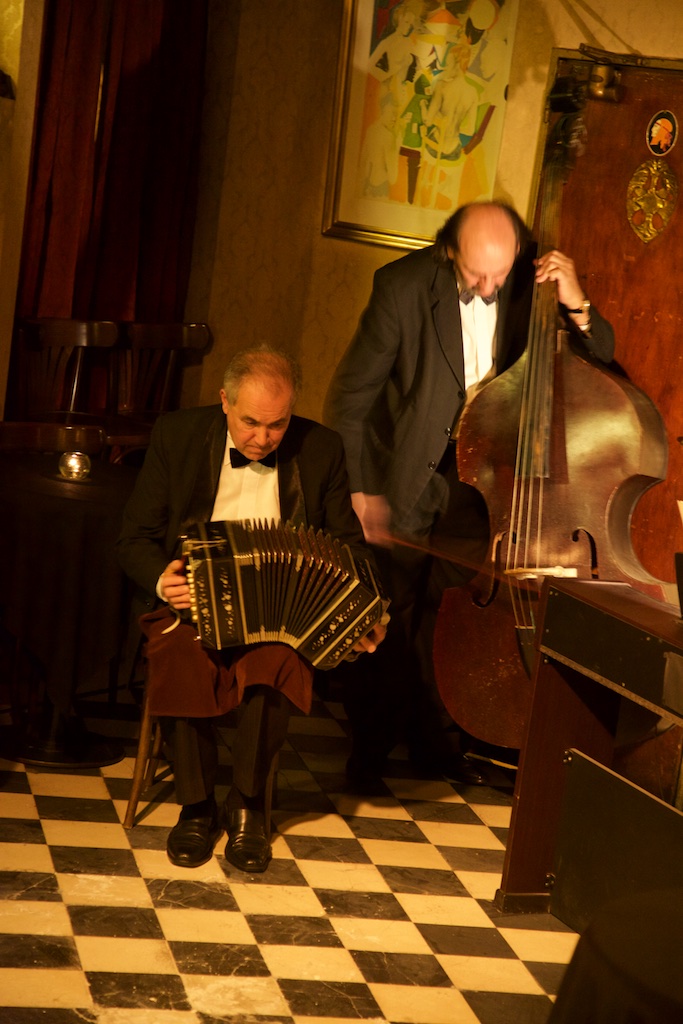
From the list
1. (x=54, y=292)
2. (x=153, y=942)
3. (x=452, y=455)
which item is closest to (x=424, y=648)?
(x=452, y=455)

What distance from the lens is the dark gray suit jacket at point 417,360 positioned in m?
3.72

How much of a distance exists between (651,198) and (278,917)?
280cm

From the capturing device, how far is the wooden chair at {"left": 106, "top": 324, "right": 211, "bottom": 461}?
204 inches

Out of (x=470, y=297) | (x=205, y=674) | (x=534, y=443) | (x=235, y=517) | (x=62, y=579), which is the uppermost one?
(x=470, y=297)

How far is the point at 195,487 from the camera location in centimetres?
337

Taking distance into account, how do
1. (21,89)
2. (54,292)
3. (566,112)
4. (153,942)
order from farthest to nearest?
(54,292) → (21,89) → (566,112) → (153,942)

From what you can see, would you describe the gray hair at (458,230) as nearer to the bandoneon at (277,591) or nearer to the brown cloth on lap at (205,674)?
the bandoneon at (277,591)

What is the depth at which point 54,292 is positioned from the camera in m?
4.99

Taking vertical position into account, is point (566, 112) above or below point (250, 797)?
above

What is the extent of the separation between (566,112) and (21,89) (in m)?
1.98

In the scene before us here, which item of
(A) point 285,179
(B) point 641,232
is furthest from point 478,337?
(A) point 285,179

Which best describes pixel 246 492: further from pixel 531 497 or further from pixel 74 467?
pixel 531 497

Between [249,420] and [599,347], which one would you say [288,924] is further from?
[599,347]

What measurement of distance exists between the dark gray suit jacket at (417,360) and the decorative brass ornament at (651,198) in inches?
35.4
